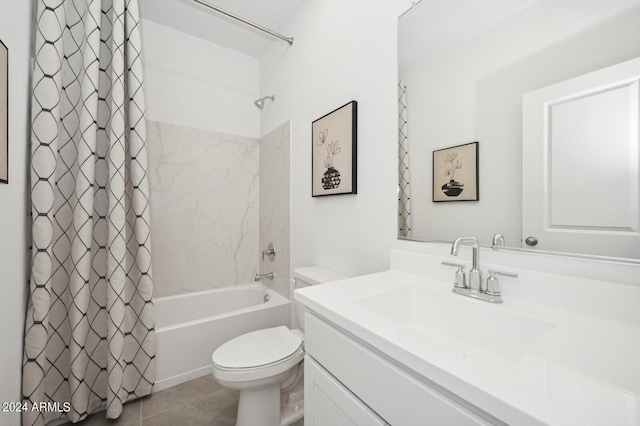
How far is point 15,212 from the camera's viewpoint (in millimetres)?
1172

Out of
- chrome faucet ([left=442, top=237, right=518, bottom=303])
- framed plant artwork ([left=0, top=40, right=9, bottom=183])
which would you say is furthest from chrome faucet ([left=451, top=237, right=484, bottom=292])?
framed plant artwork ([left=0, top=40, right=9, bottom=183])

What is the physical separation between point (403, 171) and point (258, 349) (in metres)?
1.11

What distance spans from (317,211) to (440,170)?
2.86 feet

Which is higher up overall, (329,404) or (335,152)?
(335,152)

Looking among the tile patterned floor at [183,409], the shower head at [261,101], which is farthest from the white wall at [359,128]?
the tile patterned floor at [183,409]

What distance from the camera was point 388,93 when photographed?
128cm

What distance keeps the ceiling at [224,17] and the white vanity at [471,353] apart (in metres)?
2.07

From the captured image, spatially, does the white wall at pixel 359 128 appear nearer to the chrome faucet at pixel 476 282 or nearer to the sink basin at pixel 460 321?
the chrome faucet at pixel 476 282

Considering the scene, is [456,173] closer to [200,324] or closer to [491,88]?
[491,88]

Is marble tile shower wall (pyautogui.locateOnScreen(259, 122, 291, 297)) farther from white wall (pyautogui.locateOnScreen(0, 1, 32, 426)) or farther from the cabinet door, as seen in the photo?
white wall (pyautogui.locateOnScreen(0, 1, 32, 426))

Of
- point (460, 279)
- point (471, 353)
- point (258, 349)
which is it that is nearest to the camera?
point (471, 353)

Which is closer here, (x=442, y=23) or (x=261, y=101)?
(x=442, y=23)

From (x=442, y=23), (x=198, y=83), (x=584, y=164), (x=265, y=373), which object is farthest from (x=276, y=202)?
(x=584, y=164)

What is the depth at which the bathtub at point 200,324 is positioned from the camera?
5.51ft
